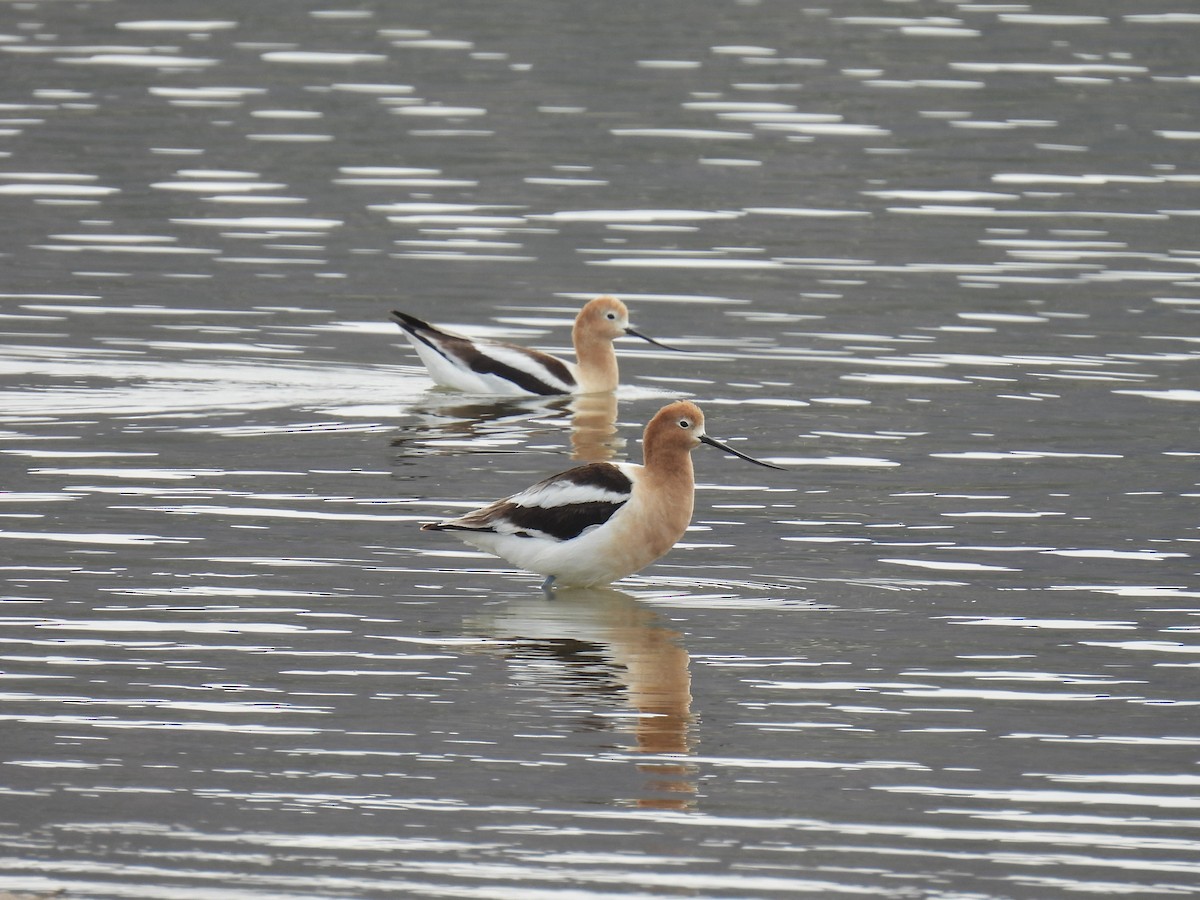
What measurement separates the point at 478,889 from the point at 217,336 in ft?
38.2

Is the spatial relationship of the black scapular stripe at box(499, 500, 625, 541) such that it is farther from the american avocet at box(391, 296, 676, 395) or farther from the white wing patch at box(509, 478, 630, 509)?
the american avocet at box(391, 296, 676, 395)

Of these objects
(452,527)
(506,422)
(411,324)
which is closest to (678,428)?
(452,527)

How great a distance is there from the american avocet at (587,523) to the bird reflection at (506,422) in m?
3.29

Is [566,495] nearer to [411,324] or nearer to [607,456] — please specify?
[607,456]

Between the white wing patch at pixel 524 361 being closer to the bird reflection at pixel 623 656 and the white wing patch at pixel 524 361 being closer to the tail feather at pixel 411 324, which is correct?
the tail feather at pixel 411 324

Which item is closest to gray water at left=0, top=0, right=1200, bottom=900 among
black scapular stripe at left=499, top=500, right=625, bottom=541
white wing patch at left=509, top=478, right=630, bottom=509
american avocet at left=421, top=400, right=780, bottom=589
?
american avocet at left=421, top=400, right=780, bottom=589

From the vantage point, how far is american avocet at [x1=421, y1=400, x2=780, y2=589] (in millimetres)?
11594

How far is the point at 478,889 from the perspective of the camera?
7602 millimetres

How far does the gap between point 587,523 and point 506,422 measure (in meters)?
5.23

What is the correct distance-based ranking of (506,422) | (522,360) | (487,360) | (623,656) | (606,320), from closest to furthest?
(623,656) < (506,422) < (487,360) < (522,360) < (606,320)

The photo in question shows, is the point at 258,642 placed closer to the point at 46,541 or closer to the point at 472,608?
the point at 472,608

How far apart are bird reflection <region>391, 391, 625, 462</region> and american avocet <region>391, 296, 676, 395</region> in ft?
0.35

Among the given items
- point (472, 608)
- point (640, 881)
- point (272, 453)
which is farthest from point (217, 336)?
point (640, 881)

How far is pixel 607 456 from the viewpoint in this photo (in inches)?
607
